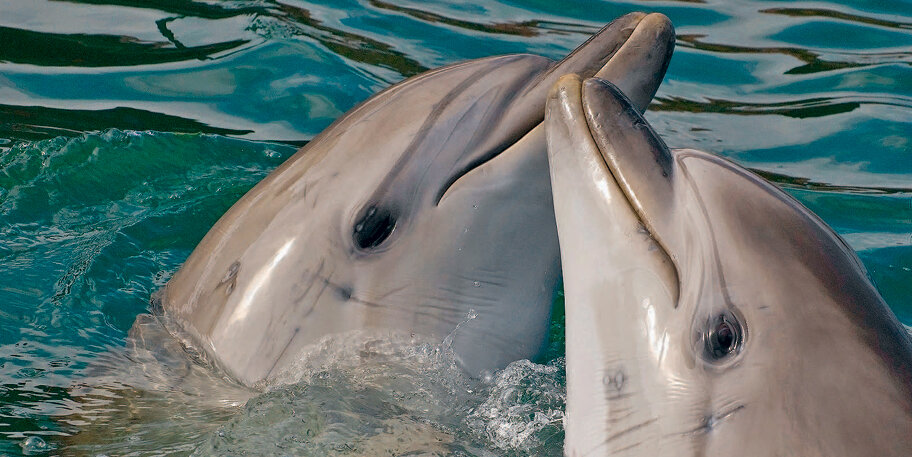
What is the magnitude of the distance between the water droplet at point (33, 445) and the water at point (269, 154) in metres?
0.01

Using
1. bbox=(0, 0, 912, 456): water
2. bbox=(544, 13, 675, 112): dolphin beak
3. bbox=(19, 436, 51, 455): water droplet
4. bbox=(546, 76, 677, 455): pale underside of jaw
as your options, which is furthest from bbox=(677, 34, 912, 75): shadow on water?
bbox=(19, 436, 51, 455): water droplet

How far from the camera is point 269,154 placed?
27.2ft

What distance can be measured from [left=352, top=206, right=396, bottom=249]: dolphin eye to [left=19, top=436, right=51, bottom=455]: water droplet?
1.47m

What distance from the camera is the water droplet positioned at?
423 cm

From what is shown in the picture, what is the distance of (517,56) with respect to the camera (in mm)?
4625

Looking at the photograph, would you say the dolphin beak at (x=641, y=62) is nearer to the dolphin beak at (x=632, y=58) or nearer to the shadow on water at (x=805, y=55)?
the dolphin beak at (x=632, y=58)

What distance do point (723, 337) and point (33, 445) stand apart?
9.03 ft

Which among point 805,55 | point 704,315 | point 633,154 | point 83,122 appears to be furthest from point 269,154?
point 805,55

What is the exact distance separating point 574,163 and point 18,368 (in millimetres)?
2812

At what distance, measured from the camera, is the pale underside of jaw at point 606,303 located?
327 cm

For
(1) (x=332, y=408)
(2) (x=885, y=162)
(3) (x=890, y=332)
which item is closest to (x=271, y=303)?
(1) (x=332, y=408)

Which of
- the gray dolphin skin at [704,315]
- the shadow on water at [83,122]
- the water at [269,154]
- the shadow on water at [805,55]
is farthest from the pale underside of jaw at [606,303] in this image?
the shadow on water at [805,55]

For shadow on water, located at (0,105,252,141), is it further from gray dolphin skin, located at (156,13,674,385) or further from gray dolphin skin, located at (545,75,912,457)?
gray dolphin skin, located at (545,75,912,457)

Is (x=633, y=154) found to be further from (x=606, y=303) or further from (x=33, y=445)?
(x=33, y=445)
